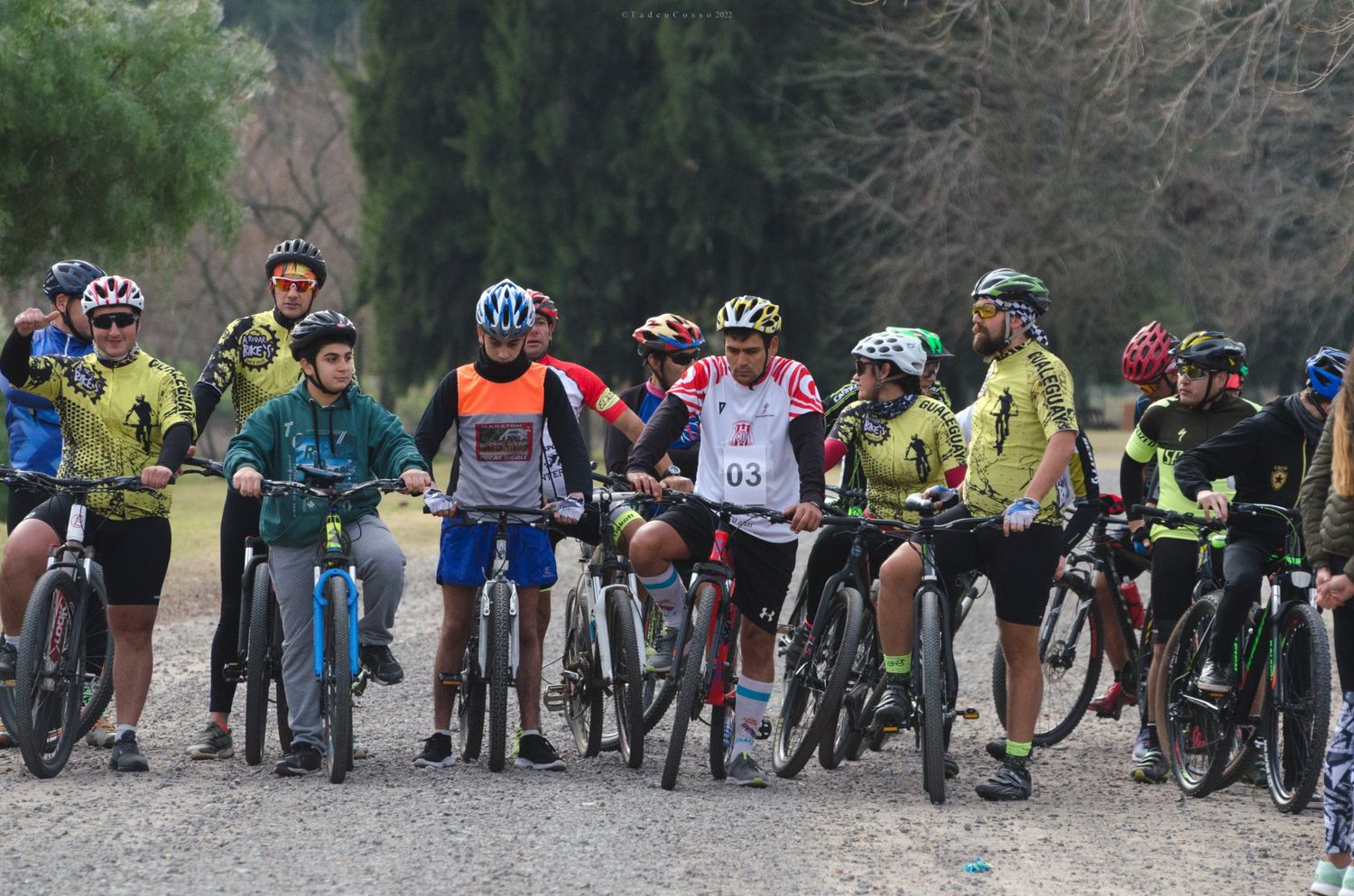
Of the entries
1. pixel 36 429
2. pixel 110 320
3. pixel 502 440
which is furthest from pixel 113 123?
pixel 502 440

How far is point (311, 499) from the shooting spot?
7.82m

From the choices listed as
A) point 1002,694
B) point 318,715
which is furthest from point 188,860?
point 1002,694

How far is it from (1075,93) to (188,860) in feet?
107

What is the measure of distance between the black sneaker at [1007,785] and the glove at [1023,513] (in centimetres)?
108

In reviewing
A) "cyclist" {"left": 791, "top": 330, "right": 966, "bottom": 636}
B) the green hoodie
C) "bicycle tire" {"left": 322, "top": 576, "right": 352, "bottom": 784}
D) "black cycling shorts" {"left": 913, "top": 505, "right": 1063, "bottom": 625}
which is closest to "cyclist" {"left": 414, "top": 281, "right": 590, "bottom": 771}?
the green hoodie

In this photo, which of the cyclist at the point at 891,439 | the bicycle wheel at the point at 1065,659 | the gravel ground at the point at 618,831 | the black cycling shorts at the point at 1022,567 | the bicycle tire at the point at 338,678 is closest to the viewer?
the gravel ground at the point at 618,831

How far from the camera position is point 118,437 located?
8180 mm

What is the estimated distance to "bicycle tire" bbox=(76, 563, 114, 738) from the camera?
8.08m

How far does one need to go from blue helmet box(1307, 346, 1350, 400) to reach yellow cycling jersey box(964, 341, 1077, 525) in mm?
920

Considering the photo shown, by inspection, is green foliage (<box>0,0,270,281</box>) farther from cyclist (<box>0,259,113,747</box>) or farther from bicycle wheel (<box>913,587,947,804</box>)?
bicycle wheel (<box>913,587,947,804</box>)

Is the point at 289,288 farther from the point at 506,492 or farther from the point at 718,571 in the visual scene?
the point at 718,571

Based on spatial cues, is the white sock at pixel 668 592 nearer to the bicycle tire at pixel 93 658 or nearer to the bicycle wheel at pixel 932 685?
the bicycle wheel at pixel 932 685

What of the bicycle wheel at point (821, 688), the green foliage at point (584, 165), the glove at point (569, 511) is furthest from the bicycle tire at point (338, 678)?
the green foliage at point (584, 165)

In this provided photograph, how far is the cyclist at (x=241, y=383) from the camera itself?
836 centimetres
